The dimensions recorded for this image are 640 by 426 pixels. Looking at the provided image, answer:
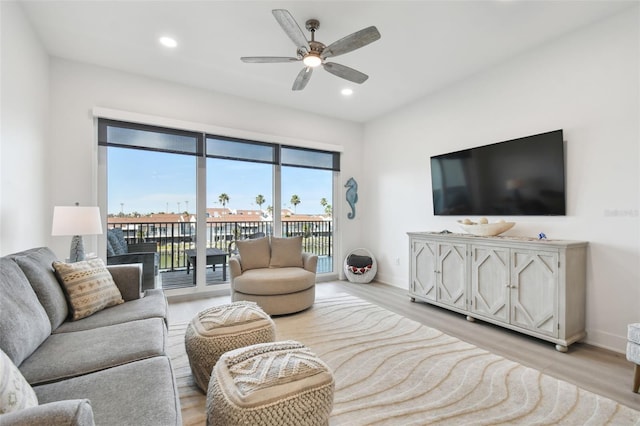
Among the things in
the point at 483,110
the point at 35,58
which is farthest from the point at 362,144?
the point at 35,58

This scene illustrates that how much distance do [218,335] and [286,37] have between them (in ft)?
8.85

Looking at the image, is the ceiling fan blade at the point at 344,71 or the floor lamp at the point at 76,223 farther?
Answer: the ceiling fan blade at the point at 344,71

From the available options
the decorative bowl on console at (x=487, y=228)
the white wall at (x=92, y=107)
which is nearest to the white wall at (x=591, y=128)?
the decorative bowl on console at (x=487, y=228)

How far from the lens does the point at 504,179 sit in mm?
3184

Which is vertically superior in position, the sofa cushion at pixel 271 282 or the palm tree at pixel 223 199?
the palm tree at pixel 223 199

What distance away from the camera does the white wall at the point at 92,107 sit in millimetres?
3219

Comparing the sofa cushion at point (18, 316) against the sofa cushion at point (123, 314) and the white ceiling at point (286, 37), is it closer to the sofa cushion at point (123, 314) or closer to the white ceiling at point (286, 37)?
the sofa cushion at point (123, 314)

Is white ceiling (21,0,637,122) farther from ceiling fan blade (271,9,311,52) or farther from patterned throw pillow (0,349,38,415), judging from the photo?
patterned throw pillow (0,349,38,415)

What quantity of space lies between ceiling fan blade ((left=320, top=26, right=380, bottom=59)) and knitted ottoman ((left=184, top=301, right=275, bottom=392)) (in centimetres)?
215

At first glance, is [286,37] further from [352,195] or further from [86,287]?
[352,195]

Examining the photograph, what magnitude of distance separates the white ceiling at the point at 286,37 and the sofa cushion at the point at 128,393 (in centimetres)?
266

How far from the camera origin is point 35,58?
2.76 m

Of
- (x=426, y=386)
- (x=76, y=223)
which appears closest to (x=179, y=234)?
(x=76, y=223)

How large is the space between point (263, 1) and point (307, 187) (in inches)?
118
